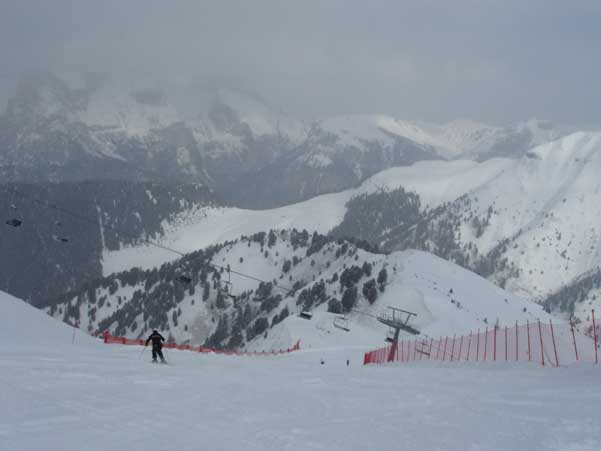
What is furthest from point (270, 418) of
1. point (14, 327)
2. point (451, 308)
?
point (451, 308)

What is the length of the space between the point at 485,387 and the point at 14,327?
30203mm

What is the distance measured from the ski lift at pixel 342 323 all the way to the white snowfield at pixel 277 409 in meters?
104

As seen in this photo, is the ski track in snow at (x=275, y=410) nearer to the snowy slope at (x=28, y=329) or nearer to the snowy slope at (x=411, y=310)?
the snowy slope at (x=28, y=329)

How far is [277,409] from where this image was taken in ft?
65.9

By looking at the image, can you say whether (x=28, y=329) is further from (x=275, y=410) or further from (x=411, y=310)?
(x=411, y=310)

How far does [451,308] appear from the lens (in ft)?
525

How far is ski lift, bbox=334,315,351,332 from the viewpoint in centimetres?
13400

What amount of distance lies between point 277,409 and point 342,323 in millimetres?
118261

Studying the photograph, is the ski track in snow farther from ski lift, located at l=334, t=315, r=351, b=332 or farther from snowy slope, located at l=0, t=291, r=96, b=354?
ski lift, located at l=334, t=315, r=351, b=332

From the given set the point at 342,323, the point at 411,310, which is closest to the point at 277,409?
the point at 342,323

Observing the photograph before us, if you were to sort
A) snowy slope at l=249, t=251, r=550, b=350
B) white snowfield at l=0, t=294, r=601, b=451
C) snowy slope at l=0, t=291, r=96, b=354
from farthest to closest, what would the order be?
snowy slope at l=249, t=251, r=550, b=350, snowy slope at l=0, t=291, r=96, b=354, white snowfield at l=0, t=294, r=601, b=451

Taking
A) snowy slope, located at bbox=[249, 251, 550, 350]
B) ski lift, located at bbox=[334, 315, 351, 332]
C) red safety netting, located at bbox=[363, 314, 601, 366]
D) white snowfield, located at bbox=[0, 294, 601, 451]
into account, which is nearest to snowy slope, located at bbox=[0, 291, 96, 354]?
white snowfield, located at bbox=[0, 294, 601, 451]

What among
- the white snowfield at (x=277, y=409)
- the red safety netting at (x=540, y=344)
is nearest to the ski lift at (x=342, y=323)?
the red safety netting at (x=540, y=344)

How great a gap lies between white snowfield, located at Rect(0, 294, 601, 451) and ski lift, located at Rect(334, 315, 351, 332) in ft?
340
